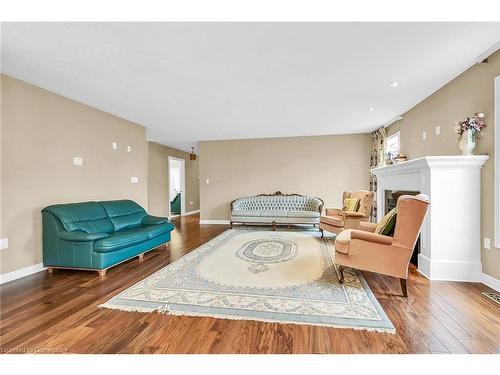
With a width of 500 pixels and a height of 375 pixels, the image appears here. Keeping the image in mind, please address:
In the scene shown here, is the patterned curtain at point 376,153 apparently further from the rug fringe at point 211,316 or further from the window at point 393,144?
the rug fringe at point 211,316

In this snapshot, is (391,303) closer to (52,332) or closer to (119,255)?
(52,332)

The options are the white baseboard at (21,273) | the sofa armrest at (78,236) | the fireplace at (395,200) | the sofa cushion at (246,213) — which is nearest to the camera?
the white baseboard at (21,273)

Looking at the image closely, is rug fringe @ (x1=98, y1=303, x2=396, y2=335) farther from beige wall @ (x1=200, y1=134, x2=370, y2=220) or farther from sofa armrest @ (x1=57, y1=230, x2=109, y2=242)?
beige wall @ (x1=200, y1=134, x2=370, y2=220)

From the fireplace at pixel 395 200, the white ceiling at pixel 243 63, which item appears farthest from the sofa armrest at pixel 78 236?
the fireplace at pixel 395 200

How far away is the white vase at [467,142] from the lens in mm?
2551

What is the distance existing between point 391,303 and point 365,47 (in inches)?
96.1

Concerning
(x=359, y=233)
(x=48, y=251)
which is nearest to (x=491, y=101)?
(x=359, y=233)

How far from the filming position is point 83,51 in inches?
87.7

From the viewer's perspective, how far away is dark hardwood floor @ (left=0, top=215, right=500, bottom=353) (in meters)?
1.51

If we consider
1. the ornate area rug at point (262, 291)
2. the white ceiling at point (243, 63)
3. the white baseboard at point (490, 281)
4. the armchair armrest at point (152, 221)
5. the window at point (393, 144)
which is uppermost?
the white ceiling at point (243, 63)

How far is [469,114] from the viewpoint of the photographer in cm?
269

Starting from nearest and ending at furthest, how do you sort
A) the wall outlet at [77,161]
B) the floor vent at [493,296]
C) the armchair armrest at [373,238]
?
the floor vent at [493,296] < the armchair armrest at [373,238] < the wall outlet at [77,161]

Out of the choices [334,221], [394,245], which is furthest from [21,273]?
[334,221]

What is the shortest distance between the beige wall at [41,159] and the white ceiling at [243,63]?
0.86ft
